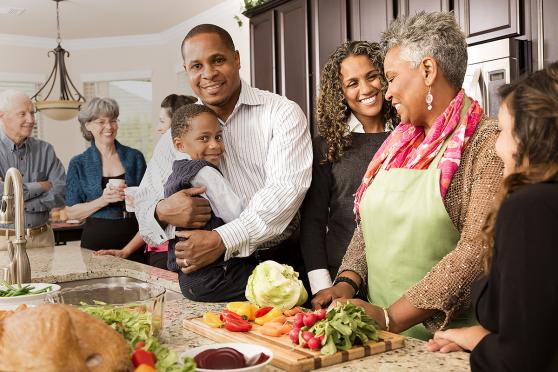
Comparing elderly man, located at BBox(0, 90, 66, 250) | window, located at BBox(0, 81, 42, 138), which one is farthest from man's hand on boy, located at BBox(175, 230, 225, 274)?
window, located at BBox(0, 81, 42, 138)

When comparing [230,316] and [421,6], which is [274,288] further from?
[421,6]

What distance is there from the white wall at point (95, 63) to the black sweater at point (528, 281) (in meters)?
7.53

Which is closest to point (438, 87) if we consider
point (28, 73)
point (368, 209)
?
point (368, 209)

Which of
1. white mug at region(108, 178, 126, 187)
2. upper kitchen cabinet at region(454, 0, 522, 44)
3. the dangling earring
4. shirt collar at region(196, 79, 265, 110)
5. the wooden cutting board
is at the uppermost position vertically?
upper kitchen cabinet at region(454, 0, 522, 44)

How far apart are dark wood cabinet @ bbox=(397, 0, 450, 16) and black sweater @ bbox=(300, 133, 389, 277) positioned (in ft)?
5.81

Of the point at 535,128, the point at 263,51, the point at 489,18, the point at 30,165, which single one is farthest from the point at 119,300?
the point at 263,51

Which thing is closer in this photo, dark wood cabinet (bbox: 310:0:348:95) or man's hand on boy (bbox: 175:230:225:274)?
man's hand on boy (bbox: 175:230:225:274)

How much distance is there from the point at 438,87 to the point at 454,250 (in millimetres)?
436

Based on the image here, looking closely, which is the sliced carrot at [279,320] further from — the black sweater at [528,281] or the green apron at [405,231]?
the black sweater at [528,281]

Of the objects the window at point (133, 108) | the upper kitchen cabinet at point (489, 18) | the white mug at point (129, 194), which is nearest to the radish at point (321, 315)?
the white mug at point (129, 194)

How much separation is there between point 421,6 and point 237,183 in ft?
7.33

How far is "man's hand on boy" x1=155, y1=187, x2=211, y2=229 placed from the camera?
1850 mm

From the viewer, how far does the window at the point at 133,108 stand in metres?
8.65

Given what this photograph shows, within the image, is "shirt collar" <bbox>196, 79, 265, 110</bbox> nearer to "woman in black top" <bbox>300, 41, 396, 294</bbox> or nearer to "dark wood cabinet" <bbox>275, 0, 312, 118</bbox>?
"woman in black top" <bbox>300, 41, 396, 294</bbox>
